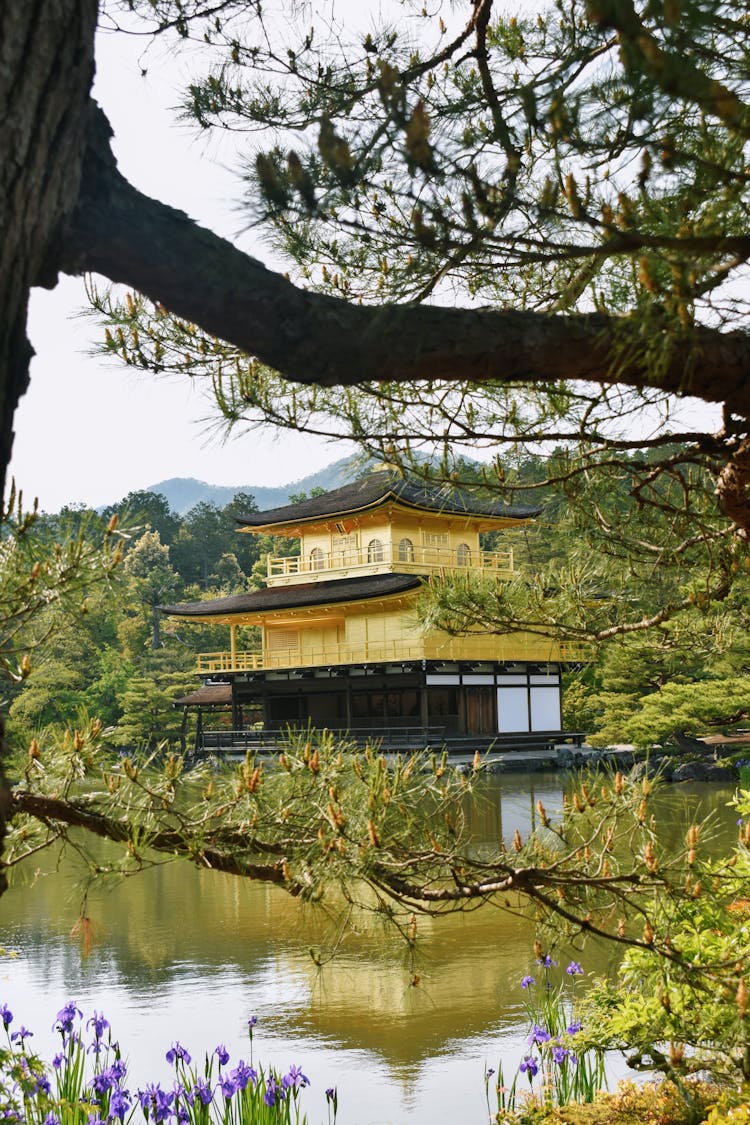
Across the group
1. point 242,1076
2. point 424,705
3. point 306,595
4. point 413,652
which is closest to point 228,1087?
point 242,1076

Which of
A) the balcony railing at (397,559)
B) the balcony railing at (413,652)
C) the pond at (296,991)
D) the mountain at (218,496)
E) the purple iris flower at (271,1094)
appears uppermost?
the mountain at (218,496)

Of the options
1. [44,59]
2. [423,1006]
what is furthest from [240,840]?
[423,1006]

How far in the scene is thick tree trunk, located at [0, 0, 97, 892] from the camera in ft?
3.42

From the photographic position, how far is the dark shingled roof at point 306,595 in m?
18.7

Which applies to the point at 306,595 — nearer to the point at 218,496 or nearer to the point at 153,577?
the point at 153,577

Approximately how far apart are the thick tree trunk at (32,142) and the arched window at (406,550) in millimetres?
19133

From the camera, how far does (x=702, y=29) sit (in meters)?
1.07

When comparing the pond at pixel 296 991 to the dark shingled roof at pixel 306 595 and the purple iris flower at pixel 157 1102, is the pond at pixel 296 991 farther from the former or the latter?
the dark shingled roof at pixel 306 595

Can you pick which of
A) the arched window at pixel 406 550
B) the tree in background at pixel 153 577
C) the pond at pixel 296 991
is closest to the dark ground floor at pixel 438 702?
the arched window at pixel 406 550

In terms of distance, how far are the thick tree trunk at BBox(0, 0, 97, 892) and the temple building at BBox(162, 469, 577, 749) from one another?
1612 centimetres

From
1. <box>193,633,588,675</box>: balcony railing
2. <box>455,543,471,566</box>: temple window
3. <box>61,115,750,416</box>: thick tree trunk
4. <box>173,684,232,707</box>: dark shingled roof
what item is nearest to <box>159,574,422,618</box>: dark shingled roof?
<box>193,633,588,675</box>: balcony railing

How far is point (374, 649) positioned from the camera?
18953 mm

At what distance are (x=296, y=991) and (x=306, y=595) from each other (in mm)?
15434

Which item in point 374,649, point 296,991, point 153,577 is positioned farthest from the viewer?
point 153,577
